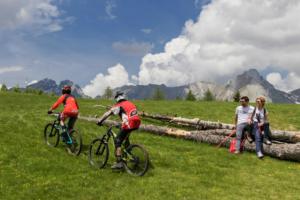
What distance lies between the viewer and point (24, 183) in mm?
14336

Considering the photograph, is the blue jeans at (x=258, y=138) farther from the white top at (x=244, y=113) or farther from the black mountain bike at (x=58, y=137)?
the black mountain bike at (x=58, y=137)

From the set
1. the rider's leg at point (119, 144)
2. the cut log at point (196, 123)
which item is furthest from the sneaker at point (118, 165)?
the cut log at point (196, 123)

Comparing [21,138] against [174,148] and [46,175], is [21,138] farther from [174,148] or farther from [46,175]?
[174,148]

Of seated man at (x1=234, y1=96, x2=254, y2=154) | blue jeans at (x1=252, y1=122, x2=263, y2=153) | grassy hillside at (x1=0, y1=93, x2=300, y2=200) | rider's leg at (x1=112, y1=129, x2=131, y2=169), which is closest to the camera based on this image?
grassy hillside at (x1=0, y1=93, x2=300, y2=200)

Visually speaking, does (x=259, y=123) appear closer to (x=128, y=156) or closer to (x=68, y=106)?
(x=128, y=156)

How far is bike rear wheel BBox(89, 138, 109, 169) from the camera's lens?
54.9 feet

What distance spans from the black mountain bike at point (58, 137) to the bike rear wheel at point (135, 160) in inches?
136

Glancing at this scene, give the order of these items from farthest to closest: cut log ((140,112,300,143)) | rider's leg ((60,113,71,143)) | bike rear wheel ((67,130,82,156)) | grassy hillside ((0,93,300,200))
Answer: cut log ((140,112,300,143)) < rider's leg ((60,113,71,143)) < bike rear wheel ((67,130,82,156)) < grassy hillside ((0,93,300,200))

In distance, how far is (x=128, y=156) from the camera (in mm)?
15664

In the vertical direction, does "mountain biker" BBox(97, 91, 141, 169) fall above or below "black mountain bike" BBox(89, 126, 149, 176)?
above

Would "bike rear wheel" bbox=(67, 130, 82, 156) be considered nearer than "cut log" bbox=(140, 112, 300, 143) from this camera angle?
Yes

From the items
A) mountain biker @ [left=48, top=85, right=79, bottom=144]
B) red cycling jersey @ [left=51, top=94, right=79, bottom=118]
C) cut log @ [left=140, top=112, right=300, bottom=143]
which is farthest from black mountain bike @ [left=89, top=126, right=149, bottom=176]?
cut log @ [left=140, top=112, right=300, bottom=143]

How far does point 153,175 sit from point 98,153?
9.59ft

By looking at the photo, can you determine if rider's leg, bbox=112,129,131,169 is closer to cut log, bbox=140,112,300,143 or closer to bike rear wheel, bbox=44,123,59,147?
bike rear wheel, bbox=44,123,59,147
